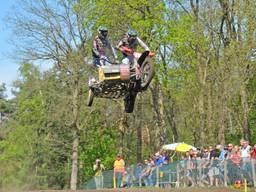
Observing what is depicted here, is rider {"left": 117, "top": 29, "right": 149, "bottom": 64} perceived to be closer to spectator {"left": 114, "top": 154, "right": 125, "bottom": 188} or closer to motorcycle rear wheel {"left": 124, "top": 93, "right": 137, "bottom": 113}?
motorcycle rear wheel {"left": 124, "top": 93, "right": 137, "bottom": 113}

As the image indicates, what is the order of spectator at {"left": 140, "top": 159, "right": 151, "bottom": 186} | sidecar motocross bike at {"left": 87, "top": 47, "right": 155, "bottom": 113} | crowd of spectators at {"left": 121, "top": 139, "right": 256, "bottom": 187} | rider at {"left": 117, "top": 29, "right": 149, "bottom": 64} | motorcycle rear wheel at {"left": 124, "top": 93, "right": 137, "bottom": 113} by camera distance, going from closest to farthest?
1. sidecar motocross bike at {"left": 87, "top": 47, "right": 155, "bottom": 113}
2. rider at {"left": 117, "top": 29, "right": 149, "bottom": 64}
3. motorcycle rear wheel at {"left": 124, "top": 93, "right": 137, "bottom": 113}
4. crowd of spectators at {"left": 121, "top": 139, "right": 256, "bottom": 187}
5. spectator at {"left": 140, "top": 159, "right": 151, "bottom": 186}

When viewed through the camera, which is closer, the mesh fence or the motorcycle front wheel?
the motorcycle front wheel

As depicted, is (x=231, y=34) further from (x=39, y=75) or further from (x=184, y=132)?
(x=184, y=132)

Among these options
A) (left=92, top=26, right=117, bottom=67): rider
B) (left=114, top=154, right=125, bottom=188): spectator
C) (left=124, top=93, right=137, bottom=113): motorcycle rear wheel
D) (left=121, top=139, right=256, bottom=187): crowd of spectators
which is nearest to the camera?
(left=124, top=93, right=137, bottom=113): motorcycle rear wheel

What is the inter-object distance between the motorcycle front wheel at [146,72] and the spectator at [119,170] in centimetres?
1177

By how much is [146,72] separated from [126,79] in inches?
28.8

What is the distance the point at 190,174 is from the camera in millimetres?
20953

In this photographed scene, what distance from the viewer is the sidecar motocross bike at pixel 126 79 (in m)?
12.1

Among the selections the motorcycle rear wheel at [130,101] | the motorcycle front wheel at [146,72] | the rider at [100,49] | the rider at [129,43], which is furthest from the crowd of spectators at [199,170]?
the rider at [100,49]

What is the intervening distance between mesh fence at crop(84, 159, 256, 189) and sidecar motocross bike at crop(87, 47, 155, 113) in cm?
619

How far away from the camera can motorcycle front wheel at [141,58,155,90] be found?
40.7 ft

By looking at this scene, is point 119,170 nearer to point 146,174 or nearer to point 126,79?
point 146,174

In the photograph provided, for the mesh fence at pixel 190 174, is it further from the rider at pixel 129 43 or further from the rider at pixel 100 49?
the rider at pixel 100 49

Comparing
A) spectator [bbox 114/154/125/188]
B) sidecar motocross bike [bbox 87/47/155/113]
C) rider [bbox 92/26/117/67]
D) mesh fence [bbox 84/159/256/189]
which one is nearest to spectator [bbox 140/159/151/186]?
mesh fence [bbox 84/159/256/189]
